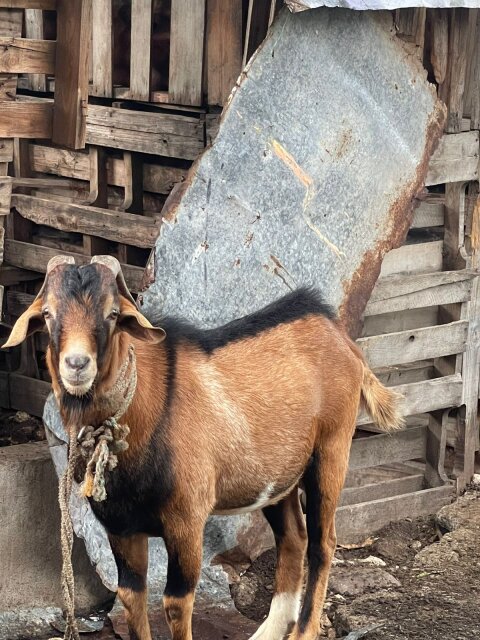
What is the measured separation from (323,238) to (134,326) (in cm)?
215

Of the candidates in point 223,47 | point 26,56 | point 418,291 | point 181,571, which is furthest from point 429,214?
point 181,571

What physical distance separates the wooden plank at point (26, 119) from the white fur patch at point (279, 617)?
2815 millimetres

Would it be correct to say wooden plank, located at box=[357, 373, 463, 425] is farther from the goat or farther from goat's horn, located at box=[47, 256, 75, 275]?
goat's horn, located at box=[47, 256, 75, 275]

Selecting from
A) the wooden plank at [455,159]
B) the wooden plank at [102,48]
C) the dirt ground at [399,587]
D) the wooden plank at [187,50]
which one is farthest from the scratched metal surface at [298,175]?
the wooden plank at [102,48]

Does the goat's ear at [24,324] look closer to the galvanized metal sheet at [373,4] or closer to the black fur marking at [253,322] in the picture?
the black fur marking at [253,322]

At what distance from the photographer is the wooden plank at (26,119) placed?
20.5ft

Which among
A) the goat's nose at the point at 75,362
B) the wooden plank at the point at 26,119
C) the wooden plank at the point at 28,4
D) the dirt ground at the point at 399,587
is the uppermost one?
the wooden plank at the point at 28,4

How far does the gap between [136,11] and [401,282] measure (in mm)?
2524

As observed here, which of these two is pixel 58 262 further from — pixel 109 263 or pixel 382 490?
pixel 382 490

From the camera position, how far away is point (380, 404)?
6156mm

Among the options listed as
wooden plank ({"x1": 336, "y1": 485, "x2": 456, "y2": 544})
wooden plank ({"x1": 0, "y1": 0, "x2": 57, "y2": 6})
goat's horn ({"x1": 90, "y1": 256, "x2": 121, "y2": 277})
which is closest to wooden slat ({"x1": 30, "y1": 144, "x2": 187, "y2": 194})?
wooden plank ({"x1": 0, "y1": 0, "x2": 57, "y2": 6})

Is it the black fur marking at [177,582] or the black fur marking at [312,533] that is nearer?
the black fur marking at [177,582]

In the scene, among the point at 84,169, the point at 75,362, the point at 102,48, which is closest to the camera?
the point at 75,362

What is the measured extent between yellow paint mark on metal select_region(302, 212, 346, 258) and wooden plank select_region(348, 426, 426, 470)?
4.80 feet
